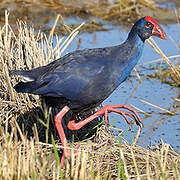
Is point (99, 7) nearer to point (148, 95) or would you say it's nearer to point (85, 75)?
point (148, 95)

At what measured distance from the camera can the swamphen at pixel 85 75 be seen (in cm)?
400

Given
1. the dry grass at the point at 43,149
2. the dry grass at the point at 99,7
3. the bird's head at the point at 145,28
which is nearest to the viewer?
the dry grass at the point at 43,149

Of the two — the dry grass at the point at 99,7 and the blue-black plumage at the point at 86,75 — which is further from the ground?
the dry grass at the point at 99,7

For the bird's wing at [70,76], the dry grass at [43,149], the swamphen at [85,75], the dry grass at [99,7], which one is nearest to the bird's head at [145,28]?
the swamphen at [85,75]

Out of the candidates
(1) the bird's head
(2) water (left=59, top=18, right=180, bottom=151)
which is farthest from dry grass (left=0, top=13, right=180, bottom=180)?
(1) the bird's head

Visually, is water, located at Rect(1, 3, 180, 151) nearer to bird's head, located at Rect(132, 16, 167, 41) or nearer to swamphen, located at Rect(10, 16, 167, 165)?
swamphen, located at Rect(10, 16, 167, 165)

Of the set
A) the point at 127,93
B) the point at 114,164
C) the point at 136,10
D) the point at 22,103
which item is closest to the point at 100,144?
the point at 114,164

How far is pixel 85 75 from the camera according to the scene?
13.2 feet

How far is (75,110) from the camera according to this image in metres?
4.19

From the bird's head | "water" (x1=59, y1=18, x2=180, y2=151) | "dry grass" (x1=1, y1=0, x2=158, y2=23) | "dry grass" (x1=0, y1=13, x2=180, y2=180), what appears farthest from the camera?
"dry grass" (x1=1, y1=0, x2=158, y2=23)

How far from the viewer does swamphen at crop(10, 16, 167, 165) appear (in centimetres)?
400

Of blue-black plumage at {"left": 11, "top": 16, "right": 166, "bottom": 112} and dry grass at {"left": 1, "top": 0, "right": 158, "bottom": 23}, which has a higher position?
dry grass at {"left": 1, "top": 0, "right": 158, "bottom": 23}

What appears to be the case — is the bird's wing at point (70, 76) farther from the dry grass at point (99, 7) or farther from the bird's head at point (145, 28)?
the dry grass at point (99, 7)

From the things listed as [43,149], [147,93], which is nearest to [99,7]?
[147,93]
